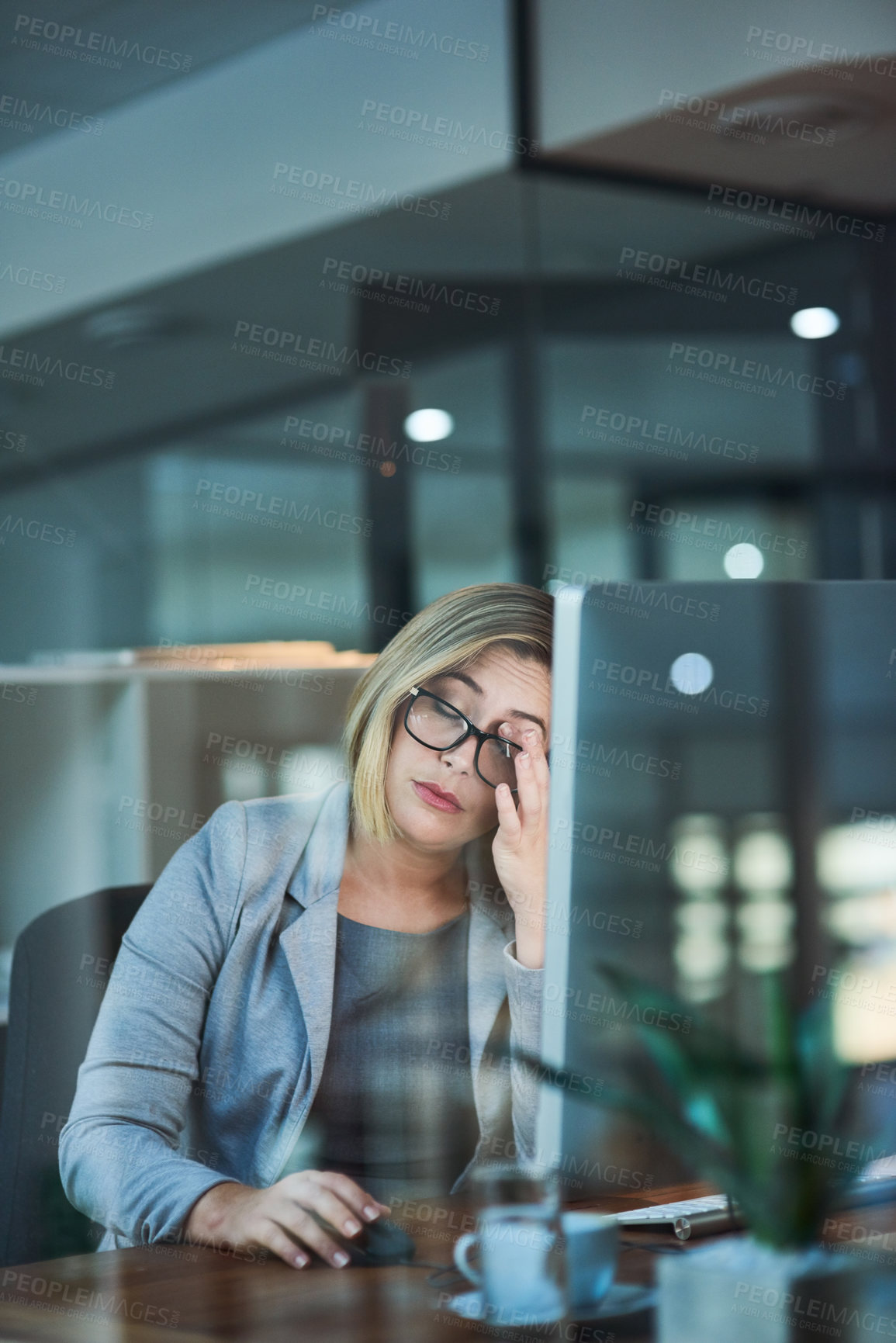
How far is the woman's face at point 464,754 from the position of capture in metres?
1.44

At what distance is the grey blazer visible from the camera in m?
1.42

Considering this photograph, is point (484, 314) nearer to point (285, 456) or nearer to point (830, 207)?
point (285, 456)

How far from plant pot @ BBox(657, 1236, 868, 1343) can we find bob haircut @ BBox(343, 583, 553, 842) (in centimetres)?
76

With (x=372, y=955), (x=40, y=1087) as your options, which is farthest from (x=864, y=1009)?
(x=40, y=1087)

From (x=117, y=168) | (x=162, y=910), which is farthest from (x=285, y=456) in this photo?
(x=162, y=910)

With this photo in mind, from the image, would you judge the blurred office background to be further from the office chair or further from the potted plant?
the potted plant

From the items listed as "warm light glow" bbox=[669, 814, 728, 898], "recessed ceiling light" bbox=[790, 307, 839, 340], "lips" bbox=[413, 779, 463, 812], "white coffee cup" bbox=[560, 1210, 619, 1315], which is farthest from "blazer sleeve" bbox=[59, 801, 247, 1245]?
"recessed ceiling light" bbox=[790, 307, 839, 340]

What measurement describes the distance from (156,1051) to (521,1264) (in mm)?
622

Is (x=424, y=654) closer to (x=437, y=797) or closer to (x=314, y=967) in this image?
(x=437, y=797)

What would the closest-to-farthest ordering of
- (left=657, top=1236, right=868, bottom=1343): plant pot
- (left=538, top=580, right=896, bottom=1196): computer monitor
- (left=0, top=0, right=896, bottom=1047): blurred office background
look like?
(left=657, top=1236, right=868, bottom=1343): plant pot, (left=538, top=580, right=896, bottom=1196): computer monitor, (left=0, top=0, right=896, bottom=1047): blurred office background

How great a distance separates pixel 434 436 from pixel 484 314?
1.19 ft

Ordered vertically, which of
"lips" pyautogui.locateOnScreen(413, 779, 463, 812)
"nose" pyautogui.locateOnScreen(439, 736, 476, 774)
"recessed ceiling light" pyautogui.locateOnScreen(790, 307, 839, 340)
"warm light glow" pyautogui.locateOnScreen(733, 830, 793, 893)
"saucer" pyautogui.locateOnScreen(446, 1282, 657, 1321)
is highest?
"recessed ceiling light" pyautogui.locateOnScreen(790, 307, 839, 340)

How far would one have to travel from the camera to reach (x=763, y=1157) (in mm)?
773

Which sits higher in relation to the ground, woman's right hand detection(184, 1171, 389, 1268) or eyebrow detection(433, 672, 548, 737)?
eyebrow detection(433, 672, 548, 737)
